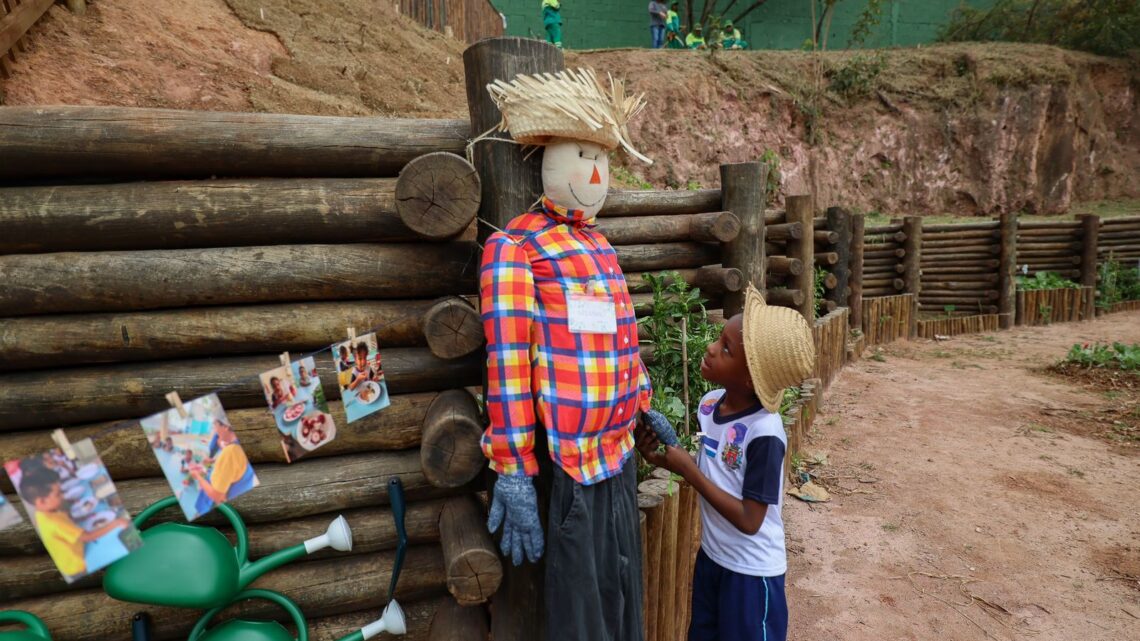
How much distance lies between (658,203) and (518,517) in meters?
3.45

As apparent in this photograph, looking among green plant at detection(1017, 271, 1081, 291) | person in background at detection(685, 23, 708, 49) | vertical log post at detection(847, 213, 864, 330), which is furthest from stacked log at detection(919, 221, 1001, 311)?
person in background at detection(685, 23, 708, 49)

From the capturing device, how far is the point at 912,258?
11023 mm

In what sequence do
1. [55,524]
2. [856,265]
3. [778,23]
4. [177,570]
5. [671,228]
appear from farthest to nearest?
[778,23]
[856,265]
[671,228]
[177,570]
[55,524]

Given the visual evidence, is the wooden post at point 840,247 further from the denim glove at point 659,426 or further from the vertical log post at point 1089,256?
the denim glove at point 659,426

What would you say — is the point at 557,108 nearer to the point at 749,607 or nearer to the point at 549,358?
the point at 549,358

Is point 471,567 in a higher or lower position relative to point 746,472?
lower

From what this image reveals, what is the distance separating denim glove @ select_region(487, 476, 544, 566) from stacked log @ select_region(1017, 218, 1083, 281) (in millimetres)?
14708

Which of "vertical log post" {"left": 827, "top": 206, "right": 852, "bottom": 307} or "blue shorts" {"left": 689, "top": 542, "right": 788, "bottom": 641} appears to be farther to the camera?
"vertical log post" {"left": 827, "top": 206, "right": 852, "bottom": 307}

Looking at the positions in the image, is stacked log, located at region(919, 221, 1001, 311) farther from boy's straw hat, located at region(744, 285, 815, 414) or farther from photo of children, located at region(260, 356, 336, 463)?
photo of children, located at region(260, 356, 336, 463)

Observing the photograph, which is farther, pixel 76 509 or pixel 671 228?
pixel 671 228

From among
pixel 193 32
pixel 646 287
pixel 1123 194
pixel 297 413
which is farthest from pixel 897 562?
pixel 1123 194

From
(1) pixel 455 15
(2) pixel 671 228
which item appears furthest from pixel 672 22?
(2) pixel 671 228

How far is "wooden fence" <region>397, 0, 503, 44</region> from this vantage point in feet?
38.2

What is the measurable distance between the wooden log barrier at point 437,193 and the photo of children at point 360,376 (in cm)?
47
